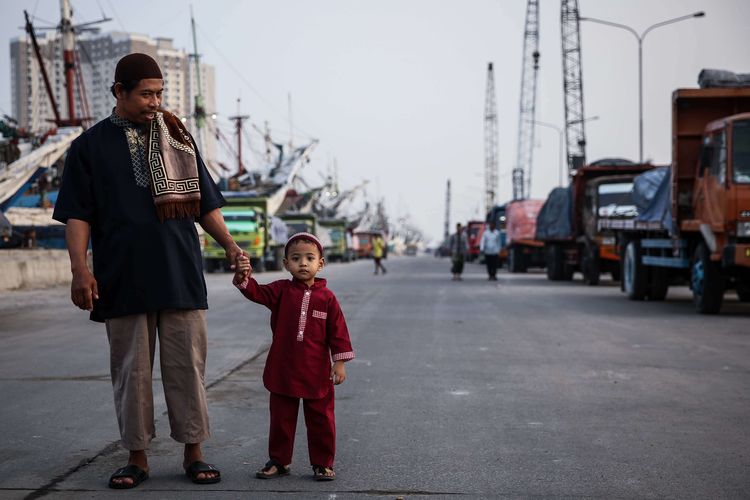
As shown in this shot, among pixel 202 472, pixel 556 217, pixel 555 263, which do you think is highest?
pixel 556 217

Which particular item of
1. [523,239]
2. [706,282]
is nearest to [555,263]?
[523,239]

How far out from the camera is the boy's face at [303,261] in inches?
180

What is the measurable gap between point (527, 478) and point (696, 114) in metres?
12.7

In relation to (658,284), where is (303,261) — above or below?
above

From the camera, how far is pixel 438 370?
8.82m

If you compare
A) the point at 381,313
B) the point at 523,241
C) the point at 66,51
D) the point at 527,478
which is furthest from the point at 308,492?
the point at 66,51

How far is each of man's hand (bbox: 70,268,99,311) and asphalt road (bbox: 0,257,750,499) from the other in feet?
2.72

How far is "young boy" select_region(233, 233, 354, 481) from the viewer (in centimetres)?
455

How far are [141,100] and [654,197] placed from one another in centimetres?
1488

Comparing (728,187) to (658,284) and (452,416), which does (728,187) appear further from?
(452,416)

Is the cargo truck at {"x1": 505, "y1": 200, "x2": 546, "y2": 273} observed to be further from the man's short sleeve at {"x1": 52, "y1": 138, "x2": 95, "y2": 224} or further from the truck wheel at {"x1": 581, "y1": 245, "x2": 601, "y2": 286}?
the man's short sleeve at {"x1": 52, "y1": 138, "x2": 95, "y2": 224}

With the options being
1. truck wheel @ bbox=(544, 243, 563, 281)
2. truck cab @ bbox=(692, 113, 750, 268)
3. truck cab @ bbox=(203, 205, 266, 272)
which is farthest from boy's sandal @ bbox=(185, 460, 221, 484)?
truck cab @ bbox=(203, 205, 266, 272)

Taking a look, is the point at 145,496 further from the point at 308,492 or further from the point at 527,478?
the point at 527,478

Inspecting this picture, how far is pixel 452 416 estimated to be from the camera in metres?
6.43
